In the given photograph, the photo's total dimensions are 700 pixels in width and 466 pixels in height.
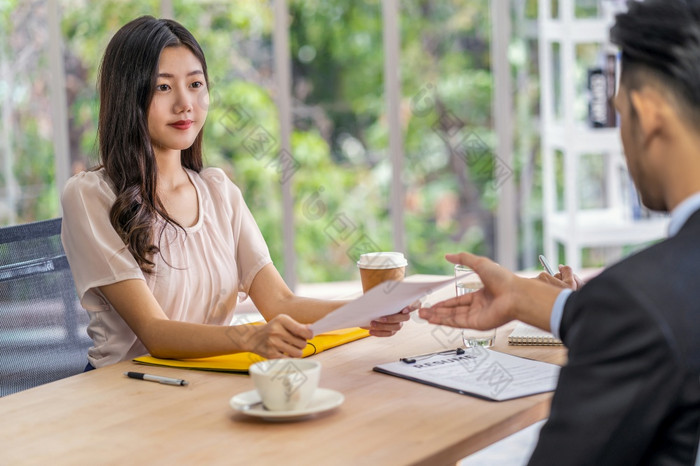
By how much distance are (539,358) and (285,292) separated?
2.28 ft

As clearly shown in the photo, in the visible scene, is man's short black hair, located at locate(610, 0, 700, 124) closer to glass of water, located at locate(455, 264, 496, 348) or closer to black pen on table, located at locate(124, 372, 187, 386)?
glass of water, located at locate(455, 264, 496, 348)

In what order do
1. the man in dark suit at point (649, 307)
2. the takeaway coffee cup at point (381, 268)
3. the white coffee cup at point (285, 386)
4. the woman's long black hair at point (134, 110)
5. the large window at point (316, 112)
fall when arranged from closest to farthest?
the man in dark suit at point (649, 307) < the white coffee cup at point (285, 386) < the takeaway coffee cup at point (381, 268) < the woman's long black hair at point (134, 110) < the large window at point (316, 112)

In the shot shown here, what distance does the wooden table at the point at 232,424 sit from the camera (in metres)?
1.15

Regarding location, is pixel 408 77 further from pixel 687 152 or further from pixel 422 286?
pixel 687 152

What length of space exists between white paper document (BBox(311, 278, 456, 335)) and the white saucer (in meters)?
0.11

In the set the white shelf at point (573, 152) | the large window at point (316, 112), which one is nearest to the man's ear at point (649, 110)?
the white shelf at point (573, 152)

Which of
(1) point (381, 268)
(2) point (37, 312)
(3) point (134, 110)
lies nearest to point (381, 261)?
(1) point (381, 268)

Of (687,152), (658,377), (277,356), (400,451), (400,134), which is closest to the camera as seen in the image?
(658,377)

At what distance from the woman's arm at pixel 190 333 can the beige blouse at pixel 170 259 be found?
39mm

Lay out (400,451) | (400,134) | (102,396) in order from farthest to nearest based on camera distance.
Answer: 1. (400,134)
2. (102,396)
3. (400,451)

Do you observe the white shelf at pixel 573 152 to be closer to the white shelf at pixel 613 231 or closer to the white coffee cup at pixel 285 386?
the white shelf at pixel 613 231

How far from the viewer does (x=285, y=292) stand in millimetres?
2070

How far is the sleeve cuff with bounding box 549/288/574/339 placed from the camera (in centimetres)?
120

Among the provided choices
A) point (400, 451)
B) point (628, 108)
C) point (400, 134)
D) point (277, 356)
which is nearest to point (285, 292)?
point (277, 356)
